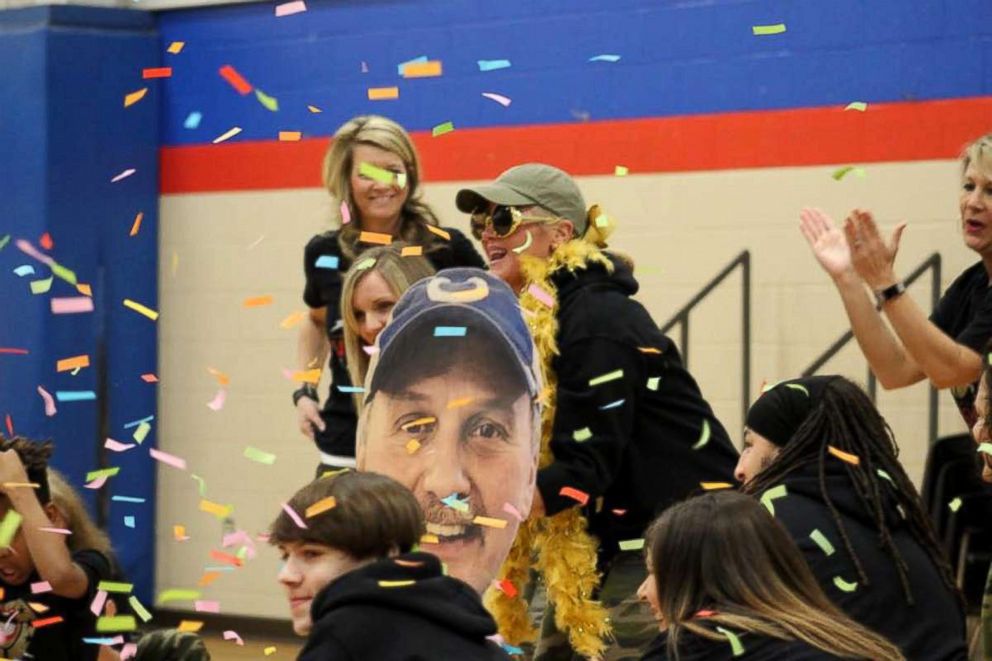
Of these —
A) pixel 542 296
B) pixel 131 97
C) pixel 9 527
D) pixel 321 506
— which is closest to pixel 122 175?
pixel 131 97

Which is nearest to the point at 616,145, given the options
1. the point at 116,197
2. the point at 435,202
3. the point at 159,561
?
the point at 435,202

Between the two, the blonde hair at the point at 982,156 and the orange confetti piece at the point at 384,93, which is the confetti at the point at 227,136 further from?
the blonde hair at the point at 982,156

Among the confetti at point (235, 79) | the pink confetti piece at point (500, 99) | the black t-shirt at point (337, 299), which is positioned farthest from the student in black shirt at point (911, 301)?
the confetti at point (235, 79)

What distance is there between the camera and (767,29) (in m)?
6.52

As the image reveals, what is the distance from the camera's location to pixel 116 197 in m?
8.38

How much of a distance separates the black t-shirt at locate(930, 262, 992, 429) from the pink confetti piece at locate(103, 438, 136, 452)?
A: 14.3ft

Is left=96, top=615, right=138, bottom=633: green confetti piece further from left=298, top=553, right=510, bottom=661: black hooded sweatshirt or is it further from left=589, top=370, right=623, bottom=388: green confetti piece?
left=298, top=553, right=510, bottom=661: black hooded sweatshirt

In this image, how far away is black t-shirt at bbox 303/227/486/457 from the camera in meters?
5.30

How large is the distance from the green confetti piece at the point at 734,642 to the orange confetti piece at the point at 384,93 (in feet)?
15.2

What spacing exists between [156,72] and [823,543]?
519 centimetres

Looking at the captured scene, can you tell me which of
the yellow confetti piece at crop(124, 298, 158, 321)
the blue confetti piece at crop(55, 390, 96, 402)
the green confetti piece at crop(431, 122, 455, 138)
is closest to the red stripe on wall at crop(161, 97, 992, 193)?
the green confetti piece at crop(431, 122, 455, 138)

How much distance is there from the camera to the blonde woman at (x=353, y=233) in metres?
5.32

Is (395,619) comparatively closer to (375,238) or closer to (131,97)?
(375,238)

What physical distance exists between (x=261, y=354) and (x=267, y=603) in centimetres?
109
